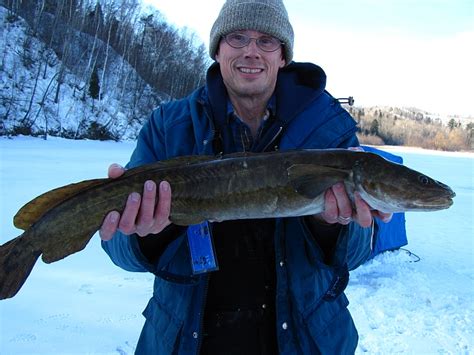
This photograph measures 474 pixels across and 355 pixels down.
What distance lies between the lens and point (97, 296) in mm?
5414

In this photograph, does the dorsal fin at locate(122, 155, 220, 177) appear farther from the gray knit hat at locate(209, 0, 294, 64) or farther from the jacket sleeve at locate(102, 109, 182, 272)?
the gray knit hat at locate(209, 0, 294, 64)

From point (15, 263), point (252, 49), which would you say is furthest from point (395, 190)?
point (15, 263)

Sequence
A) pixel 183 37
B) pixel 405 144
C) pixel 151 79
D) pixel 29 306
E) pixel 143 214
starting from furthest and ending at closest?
1. pixel 405 144
2. pixel 183 37
3. pixel 151 79
4. pixel 29 306
5. pixel 143 214

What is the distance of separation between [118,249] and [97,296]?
315 cm

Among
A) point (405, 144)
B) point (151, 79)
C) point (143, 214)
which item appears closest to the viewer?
point (143, 214)

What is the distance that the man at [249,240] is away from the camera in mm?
2445

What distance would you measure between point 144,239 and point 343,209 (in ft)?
3.95

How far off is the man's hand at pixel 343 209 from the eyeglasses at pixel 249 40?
1.09m

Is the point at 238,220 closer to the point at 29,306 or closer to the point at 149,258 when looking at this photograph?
the point at 149,258

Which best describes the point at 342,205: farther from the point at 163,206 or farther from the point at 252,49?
the point at 252,49

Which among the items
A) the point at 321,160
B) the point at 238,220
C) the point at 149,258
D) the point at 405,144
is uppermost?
the point at 321,160

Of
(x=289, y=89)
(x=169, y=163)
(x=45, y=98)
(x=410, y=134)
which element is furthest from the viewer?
(x=410, y=134)

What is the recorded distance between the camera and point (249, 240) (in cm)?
263

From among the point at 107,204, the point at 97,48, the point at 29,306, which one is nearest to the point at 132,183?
the point at 107,204
